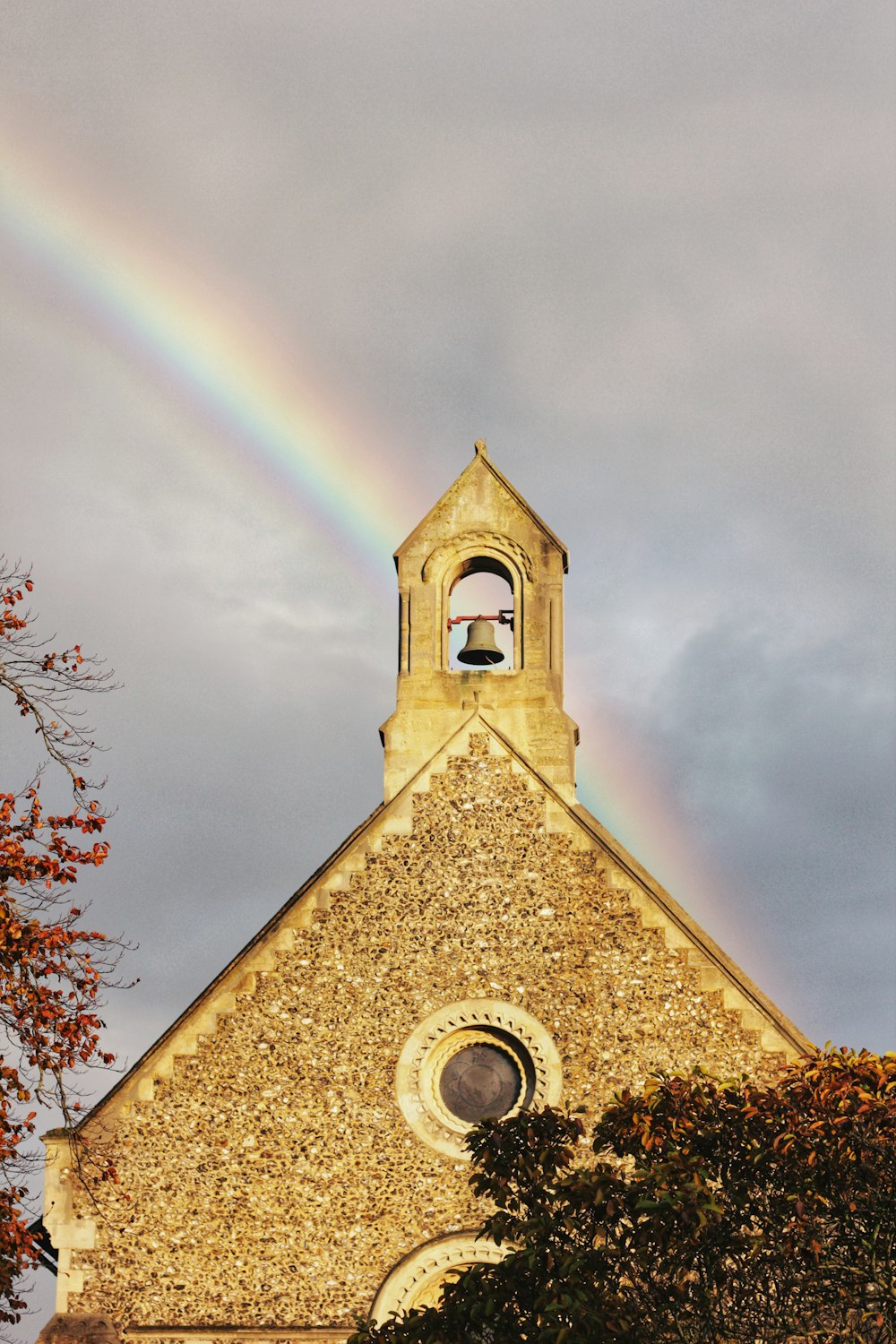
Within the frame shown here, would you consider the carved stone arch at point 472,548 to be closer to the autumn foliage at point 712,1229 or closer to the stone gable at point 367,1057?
the stone gable at point 367,1057

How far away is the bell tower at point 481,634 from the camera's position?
24.3 metres

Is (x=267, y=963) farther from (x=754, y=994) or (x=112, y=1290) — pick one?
(x=754, y=994)

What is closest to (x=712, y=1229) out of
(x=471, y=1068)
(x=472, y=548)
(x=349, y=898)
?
(x=471, y=1068)

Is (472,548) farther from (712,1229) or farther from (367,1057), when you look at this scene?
(712,1229)

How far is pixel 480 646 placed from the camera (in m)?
25.0

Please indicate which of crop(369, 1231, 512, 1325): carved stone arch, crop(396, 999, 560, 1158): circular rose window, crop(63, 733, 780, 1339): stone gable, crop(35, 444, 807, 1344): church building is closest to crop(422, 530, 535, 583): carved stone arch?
crop(35, 444, 807, 1344): church building

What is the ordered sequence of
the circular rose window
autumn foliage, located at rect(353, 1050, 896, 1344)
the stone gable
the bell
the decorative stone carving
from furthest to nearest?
the bell → the circular rose window → the stone gable → the decorative stone carving → autumn foliage, located at rect(353, 1050, 896, 1344)

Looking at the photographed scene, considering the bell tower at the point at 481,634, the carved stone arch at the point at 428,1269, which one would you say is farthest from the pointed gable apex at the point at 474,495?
the carved stone arch at the point at 428,1269

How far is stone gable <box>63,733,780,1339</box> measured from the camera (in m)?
20.3

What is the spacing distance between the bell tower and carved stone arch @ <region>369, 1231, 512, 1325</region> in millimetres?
6169

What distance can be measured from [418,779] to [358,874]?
155 centimetres

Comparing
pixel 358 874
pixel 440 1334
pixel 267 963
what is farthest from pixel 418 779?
pixel 440 1334

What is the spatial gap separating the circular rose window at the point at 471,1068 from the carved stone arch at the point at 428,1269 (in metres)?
1.23

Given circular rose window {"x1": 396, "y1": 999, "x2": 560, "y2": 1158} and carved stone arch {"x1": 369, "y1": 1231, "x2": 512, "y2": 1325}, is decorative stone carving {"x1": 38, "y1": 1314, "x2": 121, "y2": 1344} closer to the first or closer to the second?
carved stone arch {"x1": 369, "y1": 1231, "x2": 512, "y2": 1325}
